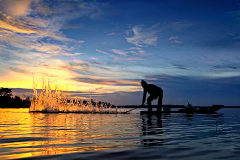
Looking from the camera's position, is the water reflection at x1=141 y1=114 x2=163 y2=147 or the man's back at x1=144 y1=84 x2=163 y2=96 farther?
the man's back at x1=144 y1=84 x2=163 y2=96

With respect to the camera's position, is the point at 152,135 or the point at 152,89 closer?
the point at 152,135

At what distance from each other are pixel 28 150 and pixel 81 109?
29.5 m

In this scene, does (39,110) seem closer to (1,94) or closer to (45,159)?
(45,159)

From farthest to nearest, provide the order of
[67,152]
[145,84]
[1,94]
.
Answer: [1,94], [145,84], [67,152]

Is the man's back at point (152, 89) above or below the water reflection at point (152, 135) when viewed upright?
above

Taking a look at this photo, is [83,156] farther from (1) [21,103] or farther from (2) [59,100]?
(1) [21,103]

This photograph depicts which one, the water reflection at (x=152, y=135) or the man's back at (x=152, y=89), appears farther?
the man's back at (x=152, y=89)

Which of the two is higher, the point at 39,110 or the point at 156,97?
the point at 156,97

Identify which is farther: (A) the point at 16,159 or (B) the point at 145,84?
(B) the point at 145,84

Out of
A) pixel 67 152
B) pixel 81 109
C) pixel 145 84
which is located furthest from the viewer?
pixel 81 109

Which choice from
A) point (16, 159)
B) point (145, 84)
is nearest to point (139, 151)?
point (16, 159)

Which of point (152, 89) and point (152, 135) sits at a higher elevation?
point (152, 89)

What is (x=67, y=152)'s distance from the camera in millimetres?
5074

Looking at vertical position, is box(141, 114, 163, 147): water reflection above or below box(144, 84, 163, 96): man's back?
below
